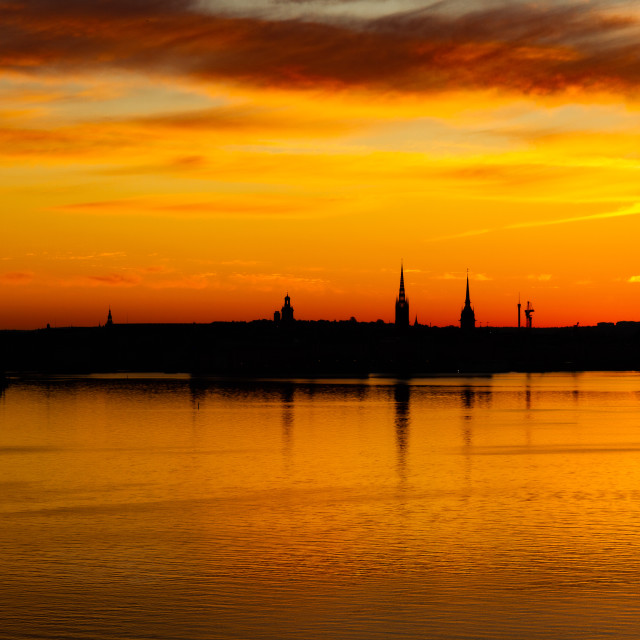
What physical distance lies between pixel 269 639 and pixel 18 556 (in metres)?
9.77

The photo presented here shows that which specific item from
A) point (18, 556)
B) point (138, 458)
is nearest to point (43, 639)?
point (18, 556)

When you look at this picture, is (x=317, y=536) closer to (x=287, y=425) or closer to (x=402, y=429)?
(x=402, y=429)

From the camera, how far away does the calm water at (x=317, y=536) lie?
906 inches

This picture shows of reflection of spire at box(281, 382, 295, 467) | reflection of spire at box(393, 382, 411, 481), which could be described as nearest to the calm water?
reflection of spire at box(393, 382, 411, 481)

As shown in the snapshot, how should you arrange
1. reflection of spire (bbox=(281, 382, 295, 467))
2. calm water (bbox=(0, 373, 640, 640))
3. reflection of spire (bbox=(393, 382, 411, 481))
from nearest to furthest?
calm water (bbox=(0, 373, 640, 640))
reflection of spire (bbox=(393, 382, 411, 481))
reflection of spire (bbox=(281, 382, 295, 467))

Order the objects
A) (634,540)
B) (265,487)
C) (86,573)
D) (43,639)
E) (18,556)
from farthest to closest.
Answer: (265,487) → (634,540) → (18,556) → (86,573) → (43,639)

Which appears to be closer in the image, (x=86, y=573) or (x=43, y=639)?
(x=43, y=639)

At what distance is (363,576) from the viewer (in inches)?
1065

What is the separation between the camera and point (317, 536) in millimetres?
32344

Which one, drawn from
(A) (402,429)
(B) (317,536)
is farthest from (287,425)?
(B) (317,536)

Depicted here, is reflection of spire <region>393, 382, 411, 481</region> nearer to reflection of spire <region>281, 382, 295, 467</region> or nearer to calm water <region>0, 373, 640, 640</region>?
calm water <region>0, 373, 640, 640</region>

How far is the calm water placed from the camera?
23.0 metres

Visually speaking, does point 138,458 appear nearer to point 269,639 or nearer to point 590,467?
point 590,467

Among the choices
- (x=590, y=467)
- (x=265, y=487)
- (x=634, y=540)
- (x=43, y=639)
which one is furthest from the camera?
(x=590, y=467)
